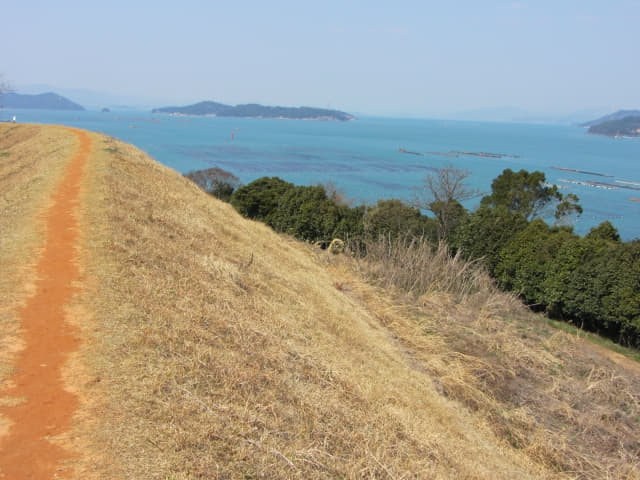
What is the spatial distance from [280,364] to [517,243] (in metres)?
15.5

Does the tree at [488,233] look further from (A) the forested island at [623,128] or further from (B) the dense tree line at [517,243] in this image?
(A) the forested island at [623,128]

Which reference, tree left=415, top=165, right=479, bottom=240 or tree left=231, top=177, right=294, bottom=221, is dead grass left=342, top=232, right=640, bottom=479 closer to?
tree left=415, top=165, right=479, bottom=240

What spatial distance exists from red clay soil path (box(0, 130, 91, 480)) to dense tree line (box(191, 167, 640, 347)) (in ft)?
39.0

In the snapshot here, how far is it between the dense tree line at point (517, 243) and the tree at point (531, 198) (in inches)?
268

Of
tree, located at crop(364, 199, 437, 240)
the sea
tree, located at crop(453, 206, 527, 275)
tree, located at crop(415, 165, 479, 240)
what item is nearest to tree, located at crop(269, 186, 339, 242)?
tree, located at crop(364, 199, 437, 240)

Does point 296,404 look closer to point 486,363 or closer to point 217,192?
point 486,363

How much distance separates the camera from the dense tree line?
16.4 m

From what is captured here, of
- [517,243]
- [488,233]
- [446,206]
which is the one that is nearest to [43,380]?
[517,243]

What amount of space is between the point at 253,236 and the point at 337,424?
9045mm

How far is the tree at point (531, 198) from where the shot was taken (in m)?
32.8

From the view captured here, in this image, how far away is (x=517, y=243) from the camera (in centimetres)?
2002

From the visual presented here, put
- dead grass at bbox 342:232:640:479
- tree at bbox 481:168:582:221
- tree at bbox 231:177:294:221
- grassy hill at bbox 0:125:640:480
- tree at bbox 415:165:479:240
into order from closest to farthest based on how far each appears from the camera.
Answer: grassy hill at bbox 0:125:640:480 → dead grass at bbox 342:232:640:479 → tree at bbox 415:165:479:240 → tree at bbox 231:177:294:221 → tree at bbox 481:168:582:221

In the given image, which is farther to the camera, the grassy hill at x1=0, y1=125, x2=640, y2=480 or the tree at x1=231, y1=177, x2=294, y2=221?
the tree at x1=231, y1=177, x2=294, y2=221

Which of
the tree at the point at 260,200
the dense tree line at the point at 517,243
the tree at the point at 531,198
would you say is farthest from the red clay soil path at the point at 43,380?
the tree at the point at 531,198
